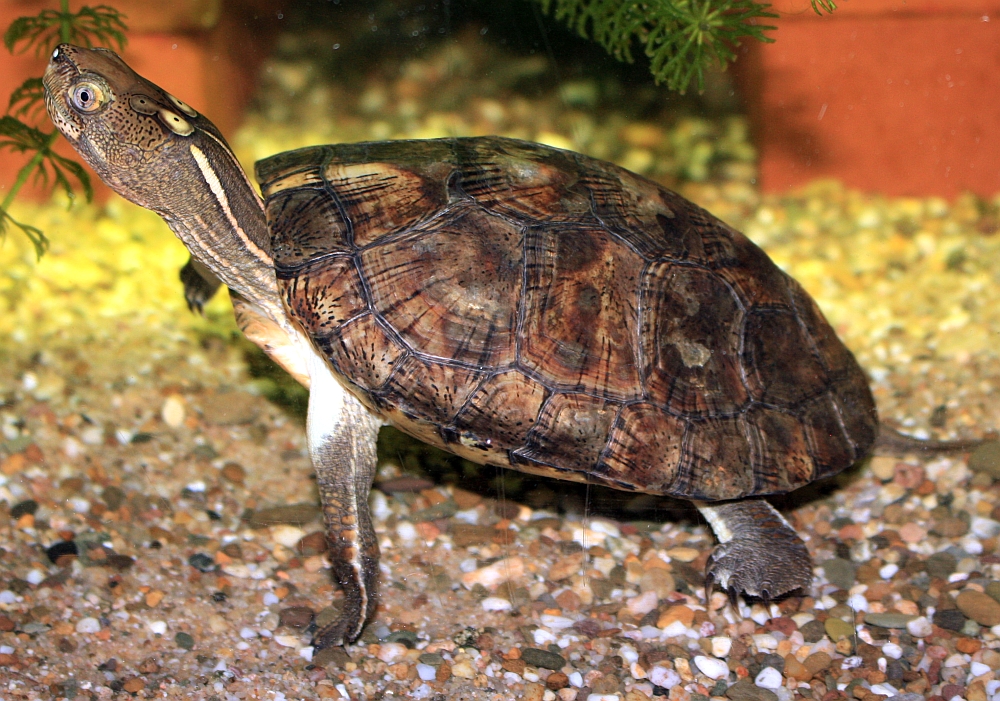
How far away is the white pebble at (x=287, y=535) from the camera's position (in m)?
2.89

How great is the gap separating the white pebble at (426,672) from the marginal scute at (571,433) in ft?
2.48

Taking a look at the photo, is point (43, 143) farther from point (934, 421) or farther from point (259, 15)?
point (934, 421)

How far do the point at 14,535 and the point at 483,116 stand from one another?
3068 mm

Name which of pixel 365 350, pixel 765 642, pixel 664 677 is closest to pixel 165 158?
pixel 365 350

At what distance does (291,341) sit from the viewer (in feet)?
9.39

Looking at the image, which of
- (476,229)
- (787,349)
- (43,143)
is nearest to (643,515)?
(787,349)

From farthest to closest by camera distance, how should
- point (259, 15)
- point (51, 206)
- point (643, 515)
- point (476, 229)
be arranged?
point (51, 206) < point (259, 15) < point (643, 515) < point (476, 229)

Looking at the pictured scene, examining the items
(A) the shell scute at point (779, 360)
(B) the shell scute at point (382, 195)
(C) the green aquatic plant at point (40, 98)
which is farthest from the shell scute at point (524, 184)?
(C) the green aquatic plant at point (40, 98)

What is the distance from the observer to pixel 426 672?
2352 millimetres

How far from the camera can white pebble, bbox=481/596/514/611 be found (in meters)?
2.66

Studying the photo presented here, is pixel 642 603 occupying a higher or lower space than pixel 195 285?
lower

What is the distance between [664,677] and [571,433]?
0.86 m

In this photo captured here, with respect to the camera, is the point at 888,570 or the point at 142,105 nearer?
the point at 142,105

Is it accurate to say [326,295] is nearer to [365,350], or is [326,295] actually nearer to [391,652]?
[365,350]
